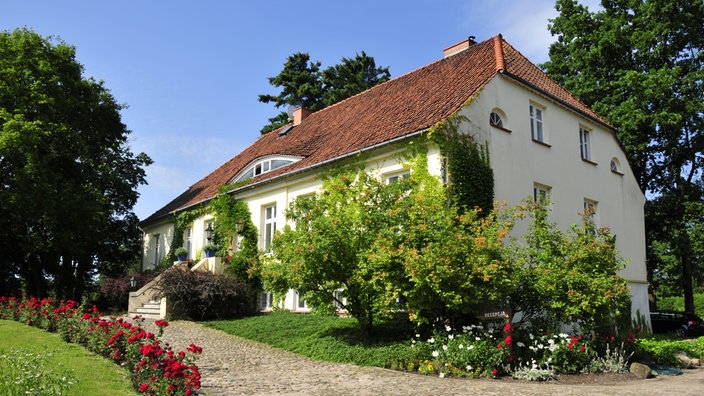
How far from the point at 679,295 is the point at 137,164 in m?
37.6

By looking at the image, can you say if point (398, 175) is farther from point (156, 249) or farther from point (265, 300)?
point (156, 249)

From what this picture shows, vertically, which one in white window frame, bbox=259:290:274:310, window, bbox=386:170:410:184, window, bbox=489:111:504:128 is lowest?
white window frame, bbox=259:290:274:310

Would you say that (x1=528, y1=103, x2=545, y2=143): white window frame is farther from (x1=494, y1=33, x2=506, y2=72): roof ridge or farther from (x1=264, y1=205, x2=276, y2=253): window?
(x1=264, y1=205, x2=276, y2=253): window

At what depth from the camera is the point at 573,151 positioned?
1977 centimetres

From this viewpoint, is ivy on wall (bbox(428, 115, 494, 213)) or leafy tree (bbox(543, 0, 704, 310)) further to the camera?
leafy tree (bbox(543, 0, 704, 310))

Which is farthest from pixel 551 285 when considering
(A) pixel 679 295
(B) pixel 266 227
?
(A) pixel 679 295

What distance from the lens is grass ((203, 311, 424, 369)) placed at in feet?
36.7

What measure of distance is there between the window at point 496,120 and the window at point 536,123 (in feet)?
5.48

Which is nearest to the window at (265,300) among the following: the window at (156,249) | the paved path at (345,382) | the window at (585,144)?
the paved path at (345,382)

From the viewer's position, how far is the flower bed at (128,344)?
6.86 m

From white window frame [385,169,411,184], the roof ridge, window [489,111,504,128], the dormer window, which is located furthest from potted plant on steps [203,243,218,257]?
the roof ridge

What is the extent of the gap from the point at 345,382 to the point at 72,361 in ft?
14.1

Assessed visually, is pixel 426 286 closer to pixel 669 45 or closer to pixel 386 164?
pixel 386 164

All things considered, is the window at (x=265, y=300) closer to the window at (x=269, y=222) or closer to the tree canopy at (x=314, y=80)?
the window at (x=269, y=222)
